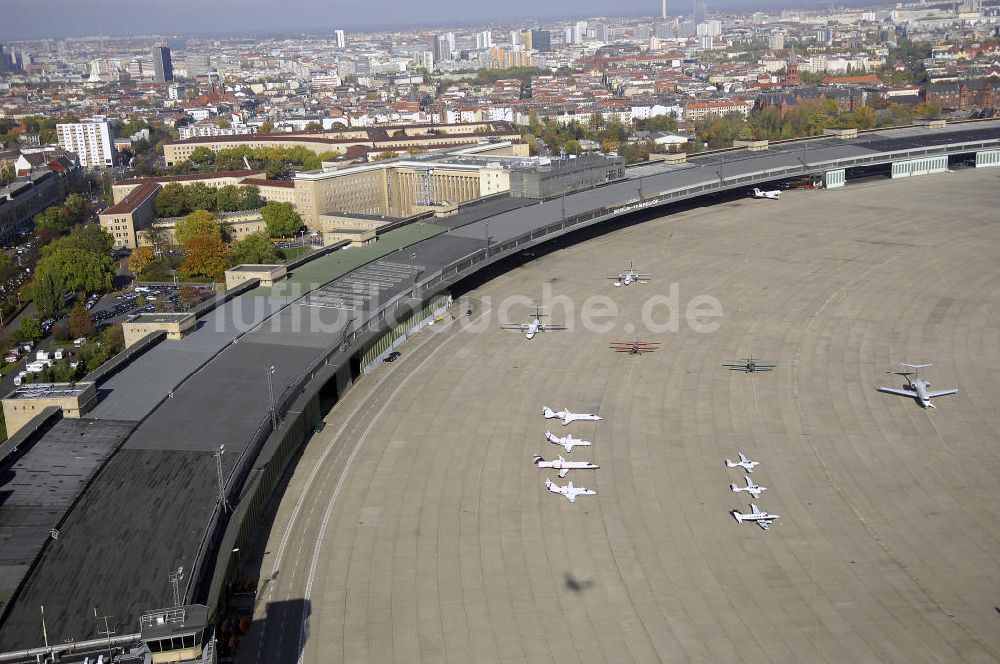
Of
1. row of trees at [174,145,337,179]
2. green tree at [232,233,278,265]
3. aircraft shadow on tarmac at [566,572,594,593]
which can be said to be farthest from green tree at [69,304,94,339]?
row of trees at [174,145,337,179]

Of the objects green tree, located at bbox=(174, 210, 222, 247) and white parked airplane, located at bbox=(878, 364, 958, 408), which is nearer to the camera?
white parked airplane, located at bbox=(878, 364, 958, 408)

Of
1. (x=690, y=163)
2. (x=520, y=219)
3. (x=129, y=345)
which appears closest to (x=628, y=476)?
(x=129, y=345)

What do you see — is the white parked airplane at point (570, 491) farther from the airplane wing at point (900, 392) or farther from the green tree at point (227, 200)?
the green tree at point (227, 200)

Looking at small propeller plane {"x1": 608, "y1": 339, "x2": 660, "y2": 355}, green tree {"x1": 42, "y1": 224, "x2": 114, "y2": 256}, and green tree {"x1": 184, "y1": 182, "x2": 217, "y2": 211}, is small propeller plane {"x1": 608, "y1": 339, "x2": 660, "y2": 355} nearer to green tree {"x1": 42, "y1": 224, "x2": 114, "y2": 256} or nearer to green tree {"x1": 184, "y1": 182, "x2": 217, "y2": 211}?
green tree {"x1": 42, "y1": 224, "x2": 114, "y2": 256}

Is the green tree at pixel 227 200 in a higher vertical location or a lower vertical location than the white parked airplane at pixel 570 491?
higher

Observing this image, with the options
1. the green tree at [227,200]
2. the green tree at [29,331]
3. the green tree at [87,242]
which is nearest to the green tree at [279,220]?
the green tree at [227,200]

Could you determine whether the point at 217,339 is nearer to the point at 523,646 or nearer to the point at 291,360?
the point at 291,360

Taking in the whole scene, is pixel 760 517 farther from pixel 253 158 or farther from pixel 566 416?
pixel 253 158
